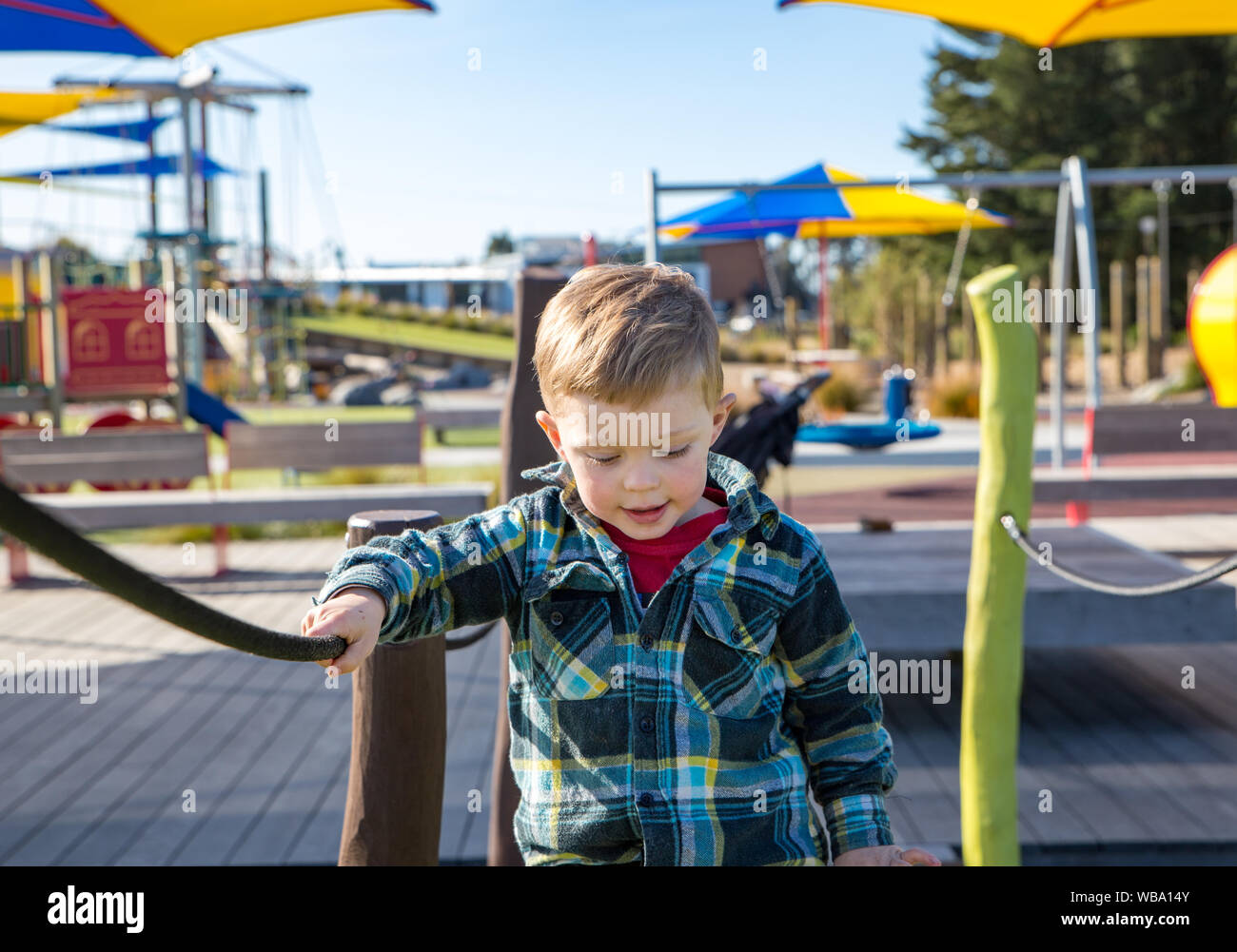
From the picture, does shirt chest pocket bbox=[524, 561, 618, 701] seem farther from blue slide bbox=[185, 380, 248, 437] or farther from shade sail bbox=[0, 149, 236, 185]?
shade sail bbox=[0, 149, 236, 185]

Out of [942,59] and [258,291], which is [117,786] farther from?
[942,59]

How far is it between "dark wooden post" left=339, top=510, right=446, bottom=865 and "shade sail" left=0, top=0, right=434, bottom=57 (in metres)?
3.77

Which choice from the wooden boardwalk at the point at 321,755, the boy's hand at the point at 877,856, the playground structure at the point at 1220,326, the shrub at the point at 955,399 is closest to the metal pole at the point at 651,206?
the wooden boardwalk at the point at 321,755

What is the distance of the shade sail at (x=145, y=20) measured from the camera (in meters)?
5.02

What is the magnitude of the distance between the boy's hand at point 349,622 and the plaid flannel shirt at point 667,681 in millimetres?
78

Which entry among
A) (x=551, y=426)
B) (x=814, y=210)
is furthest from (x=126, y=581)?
(x=814, y=210)

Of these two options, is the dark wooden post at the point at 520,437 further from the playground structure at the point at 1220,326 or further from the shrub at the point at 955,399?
the shrub at the point at 955,399

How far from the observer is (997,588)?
8.90ft

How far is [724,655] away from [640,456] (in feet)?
0.93

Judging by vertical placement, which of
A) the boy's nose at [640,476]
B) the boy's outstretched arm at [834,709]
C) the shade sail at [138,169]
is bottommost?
the boy's outstretched arm at [834,709]

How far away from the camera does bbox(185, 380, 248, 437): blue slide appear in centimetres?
1034

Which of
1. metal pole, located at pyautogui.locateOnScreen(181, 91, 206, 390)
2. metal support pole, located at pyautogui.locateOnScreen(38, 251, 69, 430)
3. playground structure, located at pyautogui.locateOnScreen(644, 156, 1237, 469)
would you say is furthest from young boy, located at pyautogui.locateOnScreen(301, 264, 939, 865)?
metal pole, located at pyautogui.locateOnScreen(181, 91, 206, 390)
